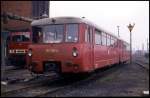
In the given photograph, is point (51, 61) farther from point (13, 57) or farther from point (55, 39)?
point (13, 57)

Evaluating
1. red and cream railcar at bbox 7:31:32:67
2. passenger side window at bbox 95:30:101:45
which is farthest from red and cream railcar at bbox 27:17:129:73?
red and cream railcar at bbox 7:31:32:67

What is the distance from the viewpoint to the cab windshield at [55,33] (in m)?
15.5

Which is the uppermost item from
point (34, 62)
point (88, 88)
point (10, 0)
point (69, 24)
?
point (10, 0)

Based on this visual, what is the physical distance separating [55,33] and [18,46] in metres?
11.2

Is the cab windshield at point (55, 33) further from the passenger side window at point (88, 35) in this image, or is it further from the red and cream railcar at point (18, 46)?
the red and cream railcar at point (18, 46)

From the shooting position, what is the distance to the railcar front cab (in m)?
15.1

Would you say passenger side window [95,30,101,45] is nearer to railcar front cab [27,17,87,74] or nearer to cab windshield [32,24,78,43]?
railcar front cab [27,17,87,74]

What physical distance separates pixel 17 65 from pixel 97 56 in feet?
35.0

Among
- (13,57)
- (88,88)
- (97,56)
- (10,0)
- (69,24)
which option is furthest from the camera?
(10,0)

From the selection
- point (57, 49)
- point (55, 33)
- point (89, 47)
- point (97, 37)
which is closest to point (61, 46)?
point (57, 49)

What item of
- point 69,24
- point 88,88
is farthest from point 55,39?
point 88,88

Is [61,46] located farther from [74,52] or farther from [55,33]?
[55,33]

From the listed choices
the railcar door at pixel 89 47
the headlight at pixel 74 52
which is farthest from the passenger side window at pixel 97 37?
the headlight at pixel 74 52

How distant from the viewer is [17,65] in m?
Result: 27.8
